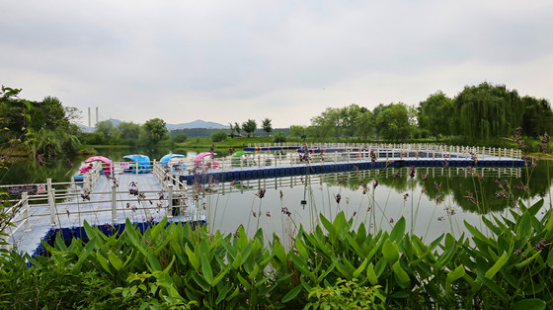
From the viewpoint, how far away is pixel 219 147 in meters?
48.8

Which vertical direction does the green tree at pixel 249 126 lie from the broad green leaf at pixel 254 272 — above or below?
above

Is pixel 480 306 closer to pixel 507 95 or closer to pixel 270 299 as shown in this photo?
pixel 270 299

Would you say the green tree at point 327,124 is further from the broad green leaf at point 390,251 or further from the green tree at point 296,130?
the broad green leaf at point 390,251

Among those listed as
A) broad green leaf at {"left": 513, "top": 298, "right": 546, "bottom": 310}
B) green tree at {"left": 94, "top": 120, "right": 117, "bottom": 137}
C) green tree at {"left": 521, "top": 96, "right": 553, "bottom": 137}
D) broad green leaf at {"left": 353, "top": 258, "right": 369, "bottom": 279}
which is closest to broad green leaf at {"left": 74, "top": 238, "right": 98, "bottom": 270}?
broad green leaf at {"left": 353, "top": 258, "right": 369, "bottom": 279}

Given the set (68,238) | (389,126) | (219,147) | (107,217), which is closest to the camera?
(68,238)

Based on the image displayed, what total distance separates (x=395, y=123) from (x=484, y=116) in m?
17.6

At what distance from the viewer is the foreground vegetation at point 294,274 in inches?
65.8

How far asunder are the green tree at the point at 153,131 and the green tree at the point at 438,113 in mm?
34644

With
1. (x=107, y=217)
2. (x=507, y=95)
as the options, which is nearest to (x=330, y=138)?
(x=507, y=95)

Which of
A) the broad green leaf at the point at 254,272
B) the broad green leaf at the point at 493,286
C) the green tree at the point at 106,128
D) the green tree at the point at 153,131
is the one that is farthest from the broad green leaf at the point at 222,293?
the green tree at the point at 153,131

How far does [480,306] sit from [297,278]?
3.39ft

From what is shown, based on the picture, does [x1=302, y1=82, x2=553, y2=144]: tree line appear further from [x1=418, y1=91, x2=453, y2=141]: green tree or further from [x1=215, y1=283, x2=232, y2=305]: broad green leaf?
[x1=215, y1=283, x2=232, y2=305]: broad green leaf

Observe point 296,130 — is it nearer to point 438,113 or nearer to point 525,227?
point 438,113

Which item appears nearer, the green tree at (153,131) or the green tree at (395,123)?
the green tree at (395,123)
